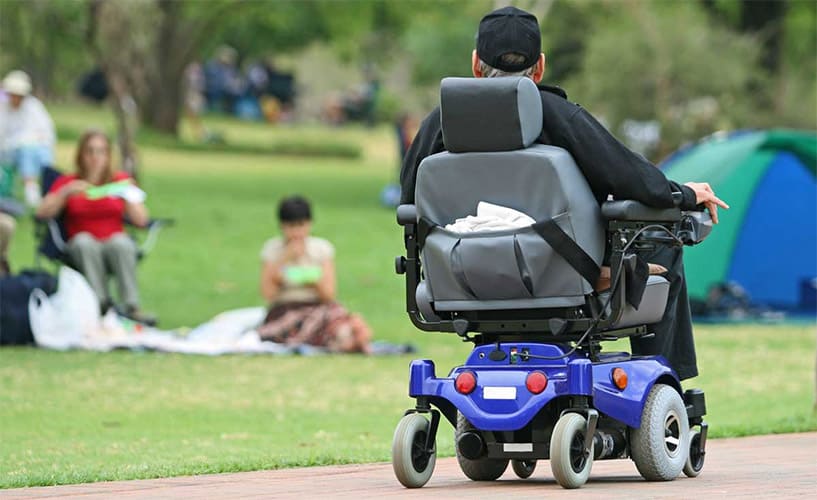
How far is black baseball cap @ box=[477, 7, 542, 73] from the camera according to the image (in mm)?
6543

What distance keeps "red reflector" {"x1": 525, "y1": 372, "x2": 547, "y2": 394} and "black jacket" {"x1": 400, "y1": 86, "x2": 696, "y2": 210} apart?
0.69 metres

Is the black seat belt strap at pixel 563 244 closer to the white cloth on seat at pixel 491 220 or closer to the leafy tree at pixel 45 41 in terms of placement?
the white cloth on seat at pixel 491 220

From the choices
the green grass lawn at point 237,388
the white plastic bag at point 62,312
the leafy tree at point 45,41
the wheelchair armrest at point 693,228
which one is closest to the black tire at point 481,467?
the green grass lawn at point 237,388

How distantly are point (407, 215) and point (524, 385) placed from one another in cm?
81

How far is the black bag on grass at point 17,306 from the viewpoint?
1329 cm

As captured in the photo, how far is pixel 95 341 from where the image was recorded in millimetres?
13492

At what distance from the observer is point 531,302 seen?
6.39m

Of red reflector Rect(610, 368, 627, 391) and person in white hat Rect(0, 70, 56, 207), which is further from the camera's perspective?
person in white hat Rect(0, 70, 56, 207)

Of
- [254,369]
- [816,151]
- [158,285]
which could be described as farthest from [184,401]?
[816,151]

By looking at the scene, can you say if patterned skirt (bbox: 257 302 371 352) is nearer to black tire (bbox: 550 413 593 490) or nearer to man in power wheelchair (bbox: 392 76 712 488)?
man in power wheelchair (bbox: 392 76 712 488)

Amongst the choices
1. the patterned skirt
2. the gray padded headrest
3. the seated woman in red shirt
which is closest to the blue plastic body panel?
the gray padded headrest

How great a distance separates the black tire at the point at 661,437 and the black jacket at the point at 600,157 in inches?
27.6

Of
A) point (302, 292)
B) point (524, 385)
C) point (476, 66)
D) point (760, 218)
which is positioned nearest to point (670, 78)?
point (760, 218)

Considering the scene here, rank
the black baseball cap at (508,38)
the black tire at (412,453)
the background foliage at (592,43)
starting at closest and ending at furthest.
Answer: the black tire at (412,453) < the black baseball cap at (508,38) < the background foliage at (592,43)
